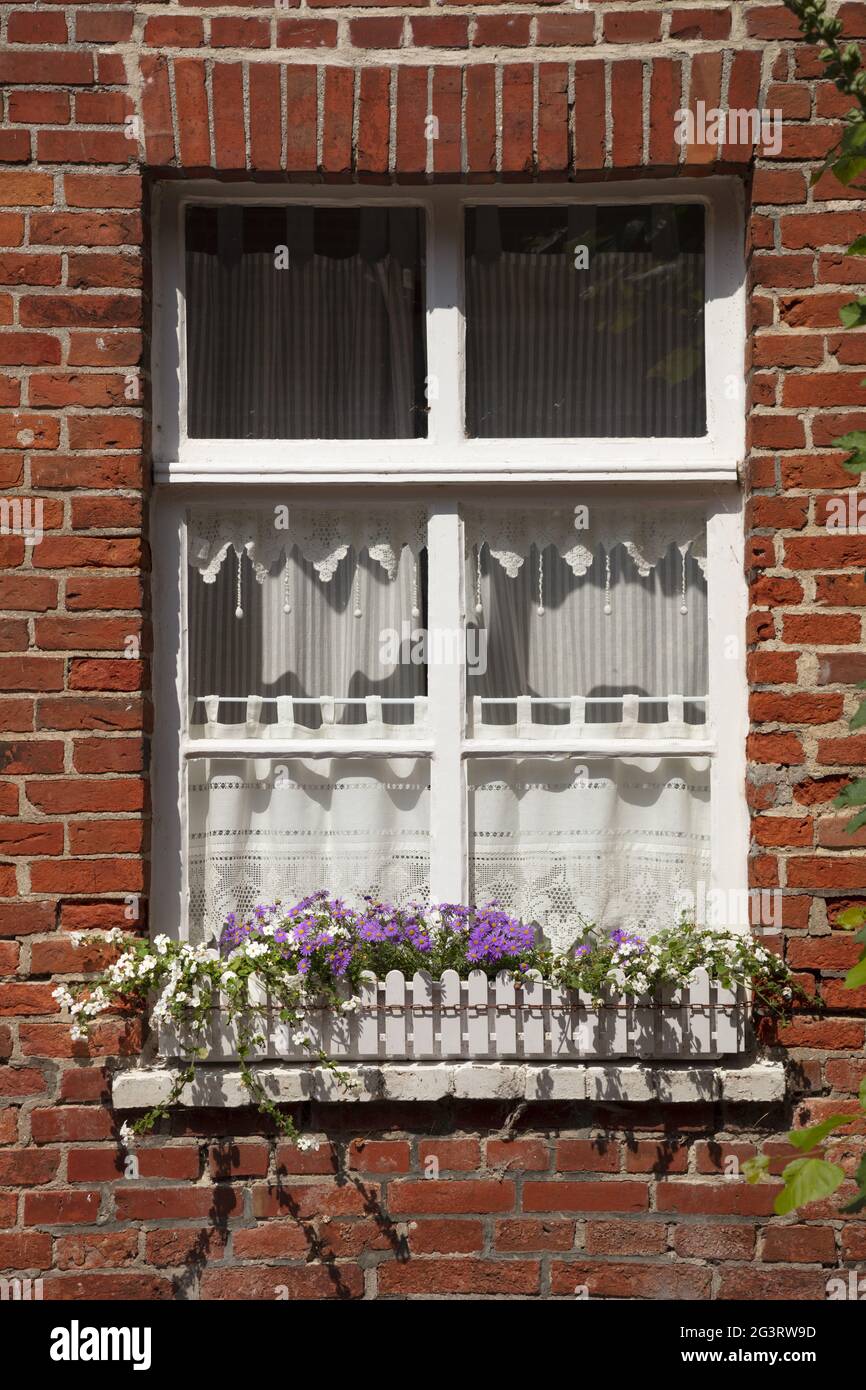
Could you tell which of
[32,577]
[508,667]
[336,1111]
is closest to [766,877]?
[508,667]

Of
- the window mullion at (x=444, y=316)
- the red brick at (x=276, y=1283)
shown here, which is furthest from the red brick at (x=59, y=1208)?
the window mullion at (x=444, y=316)

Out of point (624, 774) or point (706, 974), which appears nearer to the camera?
point (706, 974)

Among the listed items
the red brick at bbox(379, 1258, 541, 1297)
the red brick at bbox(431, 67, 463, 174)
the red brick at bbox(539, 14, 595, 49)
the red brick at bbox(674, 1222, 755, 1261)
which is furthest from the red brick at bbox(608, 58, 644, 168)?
the red brick at bbox(379, 1258, 541, 1297)

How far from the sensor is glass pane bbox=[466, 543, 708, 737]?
11.0 feet

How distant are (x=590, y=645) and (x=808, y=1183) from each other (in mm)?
1866

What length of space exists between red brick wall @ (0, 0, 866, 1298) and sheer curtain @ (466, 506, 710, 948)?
0.22 m

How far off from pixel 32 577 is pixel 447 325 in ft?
4.13

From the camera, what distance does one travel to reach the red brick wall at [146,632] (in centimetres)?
312

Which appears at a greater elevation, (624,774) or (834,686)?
(834,686)

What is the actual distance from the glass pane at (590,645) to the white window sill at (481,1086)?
86 cm

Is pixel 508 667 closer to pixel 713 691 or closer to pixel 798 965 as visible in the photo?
pixel 713 691

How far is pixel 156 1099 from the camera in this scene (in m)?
3.08

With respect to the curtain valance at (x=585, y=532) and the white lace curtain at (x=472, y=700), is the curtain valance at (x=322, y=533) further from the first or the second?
the curtain valance at (x=585, y=532)

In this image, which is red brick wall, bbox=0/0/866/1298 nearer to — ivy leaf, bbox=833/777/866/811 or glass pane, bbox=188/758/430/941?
glass pane, bbox=188/758/430/941
